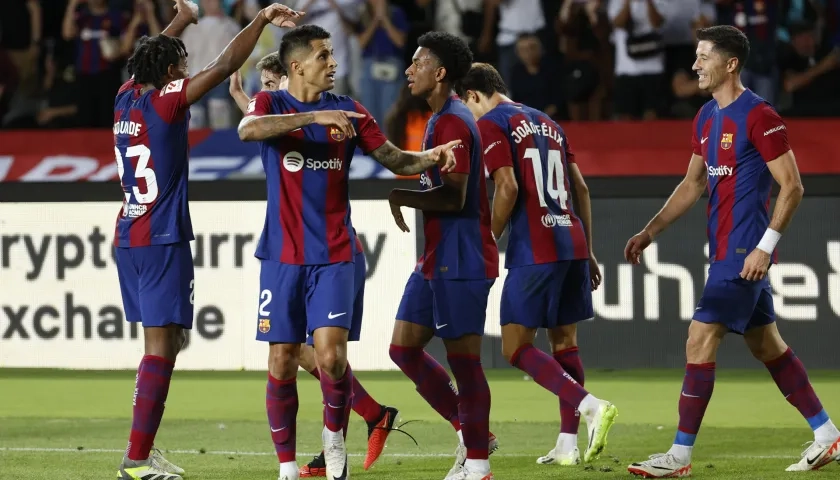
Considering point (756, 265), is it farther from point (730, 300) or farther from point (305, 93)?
point (305, 93)

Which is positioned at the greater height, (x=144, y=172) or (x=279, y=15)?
(x=279, y=15)

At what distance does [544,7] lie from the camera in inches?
579

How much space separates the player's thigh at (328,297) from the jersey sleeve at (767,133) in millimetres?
2083

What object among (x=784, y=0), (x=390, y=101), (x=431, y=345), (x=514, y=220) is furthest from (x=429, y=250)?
(x=784, y=0)

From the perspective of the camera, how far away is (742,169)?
6.66m

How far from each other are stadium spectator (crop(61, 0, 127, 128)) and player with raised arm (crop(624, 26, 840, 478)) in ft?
31.3

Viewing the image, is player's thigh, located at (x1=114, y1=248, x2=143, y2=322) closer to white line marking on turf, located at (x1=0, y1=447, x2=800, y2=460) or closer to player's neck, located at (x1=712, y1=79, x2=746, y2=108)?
white line marking on turf, located at (x1=0, y1=447, x2=800, y2=460)

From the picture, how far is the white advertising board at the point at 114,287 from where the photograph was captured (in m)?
11.9

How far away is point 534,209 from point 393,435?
202 cm

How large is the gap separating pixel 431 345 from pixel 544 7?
4.60 m

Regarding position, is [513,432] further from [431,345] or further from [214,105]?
[214,105]

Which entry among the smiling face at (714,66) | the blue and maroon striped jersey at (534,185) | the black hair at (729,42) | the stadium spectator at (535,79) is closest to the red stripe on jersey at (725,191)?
the smiling face at (714,66)

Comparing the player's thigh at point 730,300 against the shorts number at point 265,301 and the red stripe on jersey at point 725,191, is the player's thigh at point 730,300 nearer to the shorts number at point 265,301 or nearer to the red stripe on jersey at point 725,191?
the red stripe on jersey at point 725,191

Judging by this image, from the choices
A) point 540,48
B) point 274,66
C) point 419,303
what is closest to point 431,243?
point 419,303
